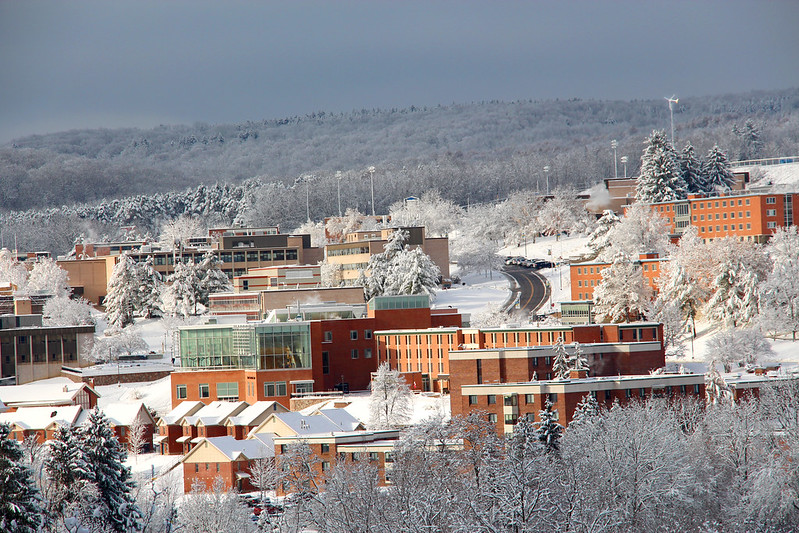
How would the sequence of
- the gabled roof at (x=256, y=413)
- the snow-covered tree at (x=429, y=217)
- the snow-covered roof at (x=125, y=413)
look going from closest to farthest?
the gabled roof at (x=256, y=413) → the snow-covered roof at (x=125, y=413) → the snow-covered tree at (x=429, y=217)

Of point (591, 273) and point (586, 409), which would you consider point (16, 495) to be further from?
point (591, 273)

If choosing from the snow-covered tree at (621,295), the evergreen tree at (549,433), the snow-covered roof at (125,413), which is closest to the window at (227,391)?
the snow-covered roof at (125,413)

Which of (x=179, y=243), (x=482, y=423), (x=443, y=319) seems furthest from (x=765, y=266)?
(x=179, y=243)

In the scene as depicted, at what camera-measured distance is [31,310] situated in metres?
126

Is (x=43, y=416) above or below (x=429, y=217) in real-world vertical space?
below

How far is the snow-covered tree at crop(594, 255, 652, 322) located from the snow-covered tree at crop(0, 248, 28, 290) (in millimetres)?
73360

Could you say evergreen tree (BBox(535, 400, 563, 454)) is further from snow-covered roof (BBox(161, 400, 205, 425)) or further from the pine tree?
snow-covered roof (BBox(161, 400, 205, 425))

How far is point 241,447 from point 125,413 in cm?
1678

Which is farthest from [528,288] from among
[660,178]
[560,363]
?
[560,363]

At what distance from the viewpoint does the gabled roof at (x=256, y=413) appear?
8125 centimetres

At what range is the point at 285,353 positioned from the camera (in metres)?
89.8

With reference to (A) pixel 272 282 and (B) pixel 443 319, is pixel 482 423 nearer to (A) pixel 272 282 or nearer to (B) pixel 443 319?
(B) pixel 443 319

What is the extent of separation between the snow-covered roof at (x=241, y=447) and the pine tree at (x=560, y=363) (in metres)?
18.3

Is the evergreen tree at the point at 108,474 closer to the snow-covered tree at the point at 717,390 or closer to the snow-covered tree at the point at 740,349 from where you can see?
the snow-covered tree at the point at 717,390
